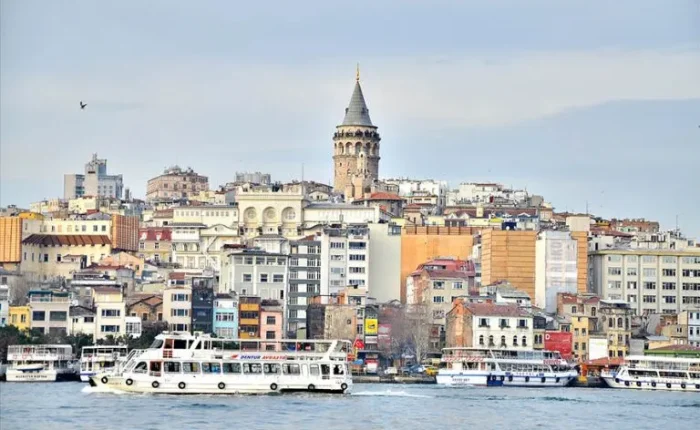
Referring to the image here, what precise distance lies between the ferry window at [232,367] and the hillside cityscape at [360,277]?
1746 centimetres

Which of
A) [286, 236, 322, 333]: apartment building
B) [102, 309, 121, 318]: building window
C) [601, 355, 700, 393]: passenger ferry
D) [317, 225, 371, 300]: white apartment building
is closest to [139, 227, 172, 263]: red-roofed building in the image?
[286, 236, 322, 333]: apartment building

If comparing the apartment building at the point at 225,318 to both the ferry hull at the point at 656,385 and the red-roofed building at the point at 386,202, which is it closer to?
the ferry hull at the point at 656,385

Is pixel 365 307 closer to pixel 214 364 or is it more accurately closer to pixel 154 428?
pixel 214 364

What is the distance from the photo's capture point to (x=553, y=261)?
268 feet

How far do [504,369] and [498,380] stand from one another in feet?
2.24

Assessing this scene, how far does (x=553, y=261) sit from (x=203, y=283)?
1419 cm

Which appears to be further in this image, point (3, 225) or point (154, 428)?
point (3, 225)

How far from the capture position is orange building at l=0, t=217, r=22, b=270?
90500 millimetres

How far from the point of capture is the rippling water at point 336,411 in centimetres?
4434

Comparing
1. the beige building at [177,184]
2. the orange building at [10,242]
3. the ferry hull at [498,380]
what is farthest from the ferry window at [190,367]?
the beige building at [177,184]

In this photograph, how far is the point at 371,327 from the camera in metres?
75.8

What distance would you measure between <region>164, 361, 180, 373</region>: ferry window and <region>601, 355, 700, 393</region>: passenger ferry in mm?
19219

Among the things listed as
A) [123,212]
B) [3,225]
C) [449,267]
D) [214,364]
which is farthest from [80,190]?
[214,364]

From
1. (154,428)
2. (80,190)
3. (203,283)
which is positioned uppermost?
(80,190)
